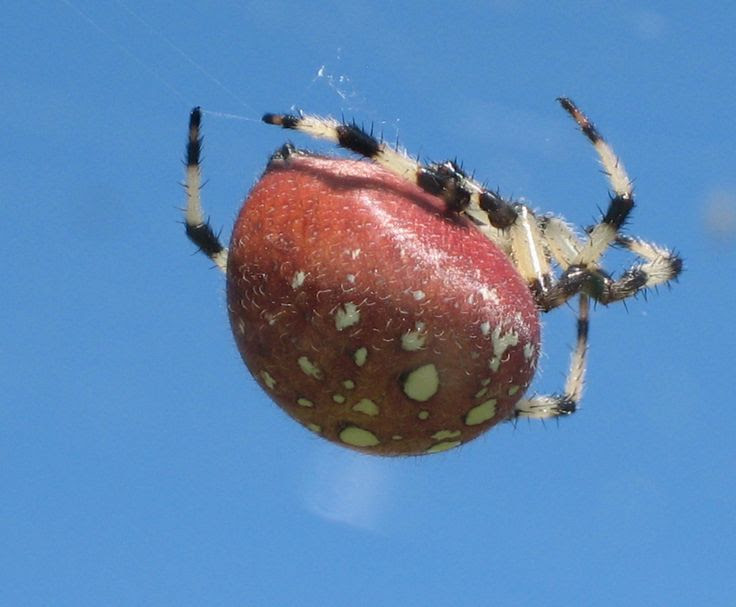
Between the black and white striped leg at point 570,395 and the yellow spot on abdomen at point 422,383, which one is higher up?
the black and white striped leg at point 570,395

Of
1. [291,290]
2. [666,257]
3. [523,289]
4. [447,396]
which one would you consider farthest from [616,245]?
[291,290]

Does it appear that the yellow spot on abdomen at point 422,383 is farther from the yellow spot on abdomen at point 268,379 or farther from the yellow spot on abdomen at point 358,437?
the yellow spot on abdomen at point 268,379

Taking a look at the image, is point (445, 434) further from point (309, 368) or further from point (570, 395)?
point (570, 395)

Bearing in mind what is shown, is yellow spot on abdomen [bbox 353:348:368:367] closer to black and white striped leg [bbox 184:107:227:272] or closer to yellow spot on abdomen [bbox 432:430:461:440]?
yellow spot on abdomen [bbox 432:430:461:440]

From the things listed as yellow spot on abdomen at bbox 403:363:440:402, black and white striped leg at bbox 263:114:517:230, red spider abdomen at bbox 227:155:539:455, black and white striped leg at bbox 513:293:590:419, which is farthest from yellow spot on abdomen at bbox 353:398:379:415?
black and white striped leg at bbox 513:293:590:419

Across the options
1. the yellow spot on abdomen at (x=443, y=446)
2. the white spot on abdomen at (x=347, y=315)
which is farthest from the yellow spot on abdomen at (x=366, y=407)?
the yellow spot on abdomen at (x=443, y=446)

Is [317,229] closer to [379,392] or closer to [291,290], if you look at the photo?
[291,290]
